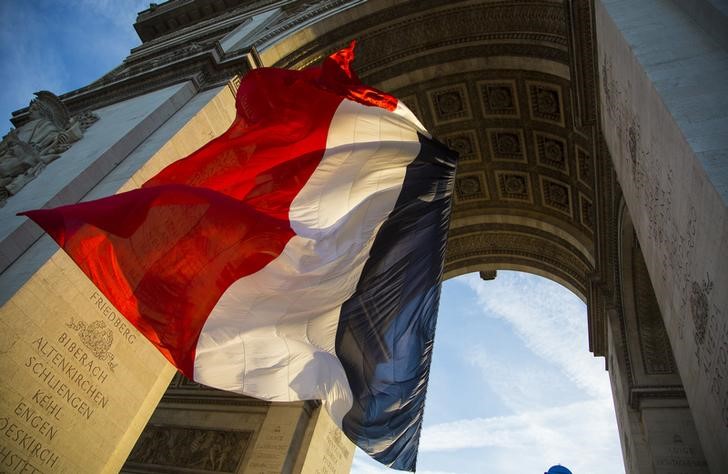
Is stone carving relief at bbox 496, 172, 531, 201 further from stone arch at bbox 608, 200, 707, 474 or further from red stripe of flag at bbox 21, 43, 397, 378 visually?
red stripe of flag at bbox 21, 43, 397, 378

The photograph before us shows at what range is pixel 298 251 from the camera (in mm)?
4754

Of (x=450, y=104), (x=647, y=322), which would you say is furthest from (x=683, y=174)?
(x=450, y=104)

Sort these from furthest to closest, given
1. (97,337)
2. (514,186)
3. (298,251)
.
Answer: (514,186) → (97,337) → (298,251)

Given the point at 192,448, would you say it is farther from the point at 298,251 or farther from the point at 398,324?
the point at 298,251

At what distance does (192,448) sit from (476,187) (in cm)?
1044

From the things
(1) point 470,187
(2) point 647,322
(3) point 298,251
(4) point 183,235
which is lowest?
(4) point 183,235

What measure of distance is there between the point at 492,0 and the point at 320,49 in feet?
13.3

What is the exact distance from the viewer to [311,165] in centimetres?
551

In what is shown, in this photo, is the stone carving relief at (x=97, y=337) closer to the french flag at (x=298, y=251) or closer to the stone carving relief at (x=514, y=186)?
the french flag at (x=298, y=251)

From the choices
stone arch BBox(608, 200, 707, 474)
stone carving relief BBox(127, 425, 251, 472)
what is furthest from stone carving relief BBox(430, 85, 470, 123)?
stone carving relief BBox(127, 425, 251, 472)

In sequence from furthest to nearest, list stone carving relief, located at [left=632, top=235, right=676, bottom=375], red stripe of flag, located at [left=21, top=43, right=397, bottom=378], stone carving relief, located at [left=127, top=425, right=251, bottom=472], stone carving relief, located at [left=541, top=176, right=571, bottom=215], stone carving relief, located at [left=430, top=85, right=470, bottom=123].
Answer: stone carving relief, located at [left=541, top=176, right=571, bottom=215]
stone carving relief, located at [left=430, top=85, right=470, bottom=123]
stone carving relief, located at [left=127, top=425, right=251, bottom=472]
stone carving relief, located at [left=632, top=235, right=676, bottom=375]
red stripe of flag, located at [left=21, top=43, right=397, bottom=378]

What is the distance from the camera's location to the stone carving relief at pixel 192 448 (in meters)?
10.2

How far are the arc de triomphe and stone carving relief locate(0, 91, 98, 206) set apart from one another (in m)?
0.06

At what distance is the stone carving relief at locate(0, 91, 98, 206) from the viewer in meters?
7.07
